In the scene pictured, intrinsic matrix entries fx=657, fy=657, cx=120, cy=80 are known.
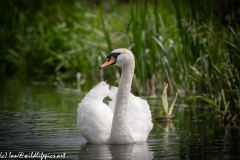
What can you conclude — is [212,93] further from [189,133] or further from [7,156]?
[7,156]

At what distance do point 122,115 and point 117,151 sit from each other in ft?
2.20

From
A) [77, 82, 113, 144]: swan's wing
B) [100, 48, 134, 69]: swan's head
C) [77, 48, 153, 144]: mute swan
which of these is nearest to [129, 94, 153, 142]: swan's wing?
[77, 48, 153, 144]: mute swan

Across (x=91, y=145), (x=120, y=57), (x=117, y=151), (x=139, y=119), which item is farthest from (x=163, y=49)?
(x=117, y=151)

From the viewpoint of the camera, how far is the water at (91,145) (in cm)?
728

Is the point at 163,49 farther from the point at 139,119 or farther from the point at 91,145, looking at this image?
the point at 91,145

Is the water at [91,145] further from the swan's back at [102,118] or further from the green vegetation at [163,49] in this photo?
the green vegetation at [163,49]

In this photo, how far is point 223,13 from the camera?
40.9 ft

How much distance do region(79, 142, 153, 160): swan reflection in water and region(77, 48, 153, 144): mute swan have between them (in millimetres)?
114

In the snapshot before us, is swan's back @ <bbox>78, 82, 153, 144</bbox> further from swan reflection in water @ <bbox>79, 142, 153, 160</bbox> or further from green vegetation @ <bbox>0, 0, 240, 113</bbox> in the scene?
green vegetation @ <bbox>0, 0, 240, 113</bbox>

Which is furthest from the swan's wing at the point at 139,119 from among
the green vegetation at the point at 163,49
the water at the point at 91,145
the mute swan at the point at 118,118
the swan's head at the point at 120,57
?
the green vegetation at the point at 163,49

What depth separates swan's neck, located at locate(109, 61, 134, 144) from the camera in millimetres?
7970

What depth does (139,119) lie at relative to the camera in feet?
28.0

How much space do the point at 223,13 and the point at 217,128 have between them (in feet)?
12.6

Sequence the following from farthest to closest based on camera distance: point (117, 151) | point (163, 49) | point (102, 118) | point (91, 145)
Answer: point (163, 49), point (102, 118), point (91, 145), point (117, 151)
